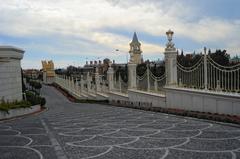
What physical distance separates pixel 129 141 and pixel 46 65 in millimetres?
111087

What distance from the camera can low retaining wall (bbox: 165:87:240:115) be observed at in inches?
453

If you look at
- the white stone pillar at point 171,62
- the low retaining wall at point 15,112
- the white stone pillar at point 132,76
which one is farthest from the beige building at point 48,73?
the white stone pillar at point 171,62

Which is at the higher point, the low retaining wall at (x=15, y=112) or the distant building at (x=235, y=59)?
the distant building at (x=235, y=59)

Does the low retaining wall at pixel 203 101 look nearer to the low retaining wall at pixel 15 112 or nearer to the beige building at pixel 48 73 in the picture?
the low retaining wall at pixel 15 112

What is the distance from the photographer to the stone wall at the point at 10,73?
18844 millimetres

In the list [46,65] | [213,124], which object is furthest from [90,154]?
[46,65]

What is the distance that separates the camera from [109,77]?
30.2 m

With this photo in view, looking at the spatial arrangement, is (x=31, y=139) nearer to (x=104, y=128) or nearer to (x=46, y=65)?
(x=104, y=128)

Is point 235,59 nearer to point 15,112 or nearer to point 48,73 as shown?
point 15,112


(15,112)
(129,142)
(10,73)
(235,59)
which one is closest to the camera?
(129,142)

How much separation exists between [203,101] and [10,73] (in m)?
11.4

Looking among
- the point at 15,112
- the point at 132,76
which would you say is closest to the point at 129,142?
the point at 15,112

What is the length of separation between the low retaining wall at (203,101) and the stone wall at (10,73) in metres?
8.56

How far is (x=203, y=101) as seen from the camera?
43.1ft
